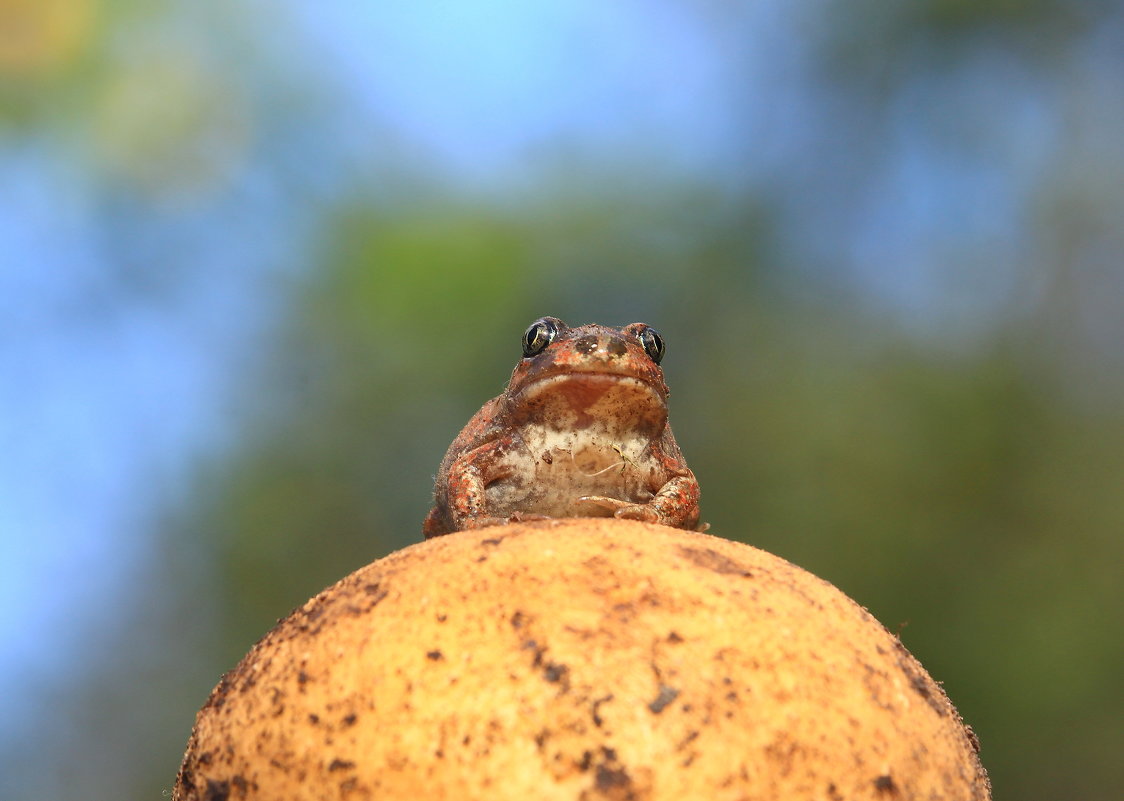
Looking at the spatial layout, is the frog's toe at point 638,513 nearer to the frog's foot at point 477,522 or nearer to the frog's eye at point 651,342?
the frog's foot at point 477,522

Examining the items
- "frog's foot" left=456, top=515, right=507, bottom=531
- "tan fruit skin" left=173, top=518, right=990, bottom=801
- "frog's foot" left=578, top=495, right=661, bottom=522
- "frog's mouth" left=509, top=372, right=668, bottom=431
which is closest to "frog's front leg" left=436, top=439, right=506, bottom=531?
"frog's foot" left=456, top=515, right=507, bottom=531

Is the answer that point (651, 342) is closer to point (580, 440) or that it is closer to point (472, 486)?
point (580, 440)

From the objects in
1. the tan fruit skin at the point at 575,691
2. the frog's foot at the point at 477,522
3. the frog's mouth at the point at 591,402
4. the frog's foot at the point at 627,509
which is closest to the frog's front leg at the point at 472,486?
the frog's foot at the point at 477,522

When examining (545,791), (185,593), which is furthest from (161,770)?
(545,791)

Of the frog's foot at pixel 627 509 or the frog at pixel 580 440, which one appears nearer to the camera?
the frog's foot at pixel 627 509

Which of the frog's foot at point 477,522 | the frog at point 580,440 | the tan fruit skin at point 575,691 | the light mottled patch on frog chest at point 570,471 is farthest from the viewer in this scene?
the light mottled patch on frog chest at point 570,471

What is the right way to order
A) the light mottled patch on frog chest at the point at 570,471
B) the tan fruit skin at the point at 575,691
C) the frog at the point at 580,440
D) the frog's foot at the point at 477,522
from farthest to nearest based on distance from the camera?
the light mottled patch on frog chest at the point at 570,471, the frog at the point at 580,440, the frog's foot at the point at 477,522, the tan fruit skin at the point at 575,691

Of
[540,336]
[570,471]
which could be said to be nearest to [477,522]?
[570,471]

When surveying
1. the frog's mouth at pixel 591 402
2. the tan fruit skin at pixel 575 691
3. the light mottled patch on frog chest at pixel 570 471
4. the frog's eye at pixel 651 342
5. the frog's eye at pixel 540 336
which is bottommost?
the tan fruit skin at pixel 575 691

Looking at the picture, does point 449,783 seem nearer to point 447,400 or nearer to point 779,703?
point 779,703
